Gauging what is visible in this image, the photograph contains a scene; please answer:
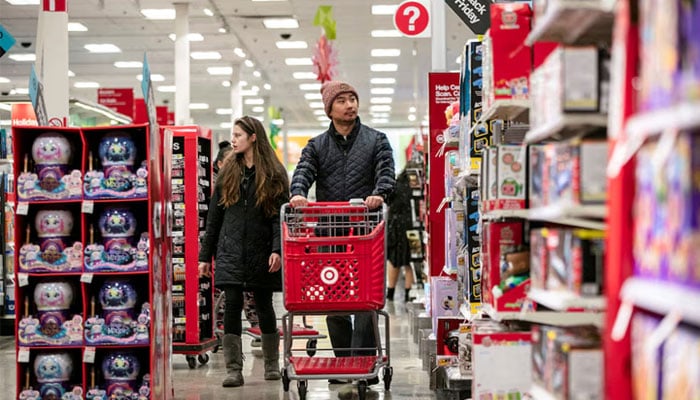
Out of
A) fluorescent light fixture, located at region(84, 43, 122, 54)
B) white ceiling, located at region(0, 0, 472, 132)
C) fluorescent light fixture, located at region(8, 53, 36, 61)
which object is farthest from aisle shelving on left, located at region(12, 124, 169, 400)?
fluorescent light fixture, located at region(8, 53, 36, 61)

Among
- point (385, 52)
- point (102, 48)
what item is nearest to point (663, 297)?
point (102, 48)

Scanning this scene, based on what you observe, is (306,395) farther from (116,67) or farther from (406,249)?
(116,67)

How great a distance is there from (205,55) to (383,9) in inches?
226

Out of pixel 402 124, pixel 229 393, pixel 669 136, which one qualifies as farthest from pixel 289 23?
pixel 402 124

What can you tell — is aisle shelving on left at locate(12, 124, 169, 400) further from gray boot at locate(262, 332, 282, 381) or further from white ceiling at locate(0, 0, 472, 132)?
white ceiling at locate(0, 0, 472, 132)

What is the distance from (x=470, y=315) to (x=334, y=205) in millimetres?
1055

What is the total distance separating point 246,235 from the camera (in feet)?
20.6

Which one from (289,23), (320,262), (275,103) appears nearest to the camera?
(320,262)

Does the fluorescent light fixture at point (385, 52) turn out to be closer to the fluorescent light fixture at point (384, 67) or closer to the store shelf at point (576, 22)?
the fluorescent light fixture at point (384, 67)

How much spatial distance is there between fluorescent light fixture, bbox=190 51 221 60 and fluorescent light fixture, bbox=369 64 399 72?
385 centimetres

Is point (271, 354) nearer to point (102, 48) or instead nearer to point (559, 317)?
point (559, 317)

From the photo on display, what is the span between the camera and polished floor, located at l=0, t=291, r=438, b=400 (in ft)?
19.7

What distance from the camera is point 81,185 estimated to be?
16.8 feet

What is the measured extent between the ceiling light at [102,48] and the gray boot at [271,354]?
43.6 ft
